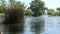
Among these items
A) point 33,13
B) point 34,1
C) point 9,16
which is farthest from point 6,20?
point 34,1

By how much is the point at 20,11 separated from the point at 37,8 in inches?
1899

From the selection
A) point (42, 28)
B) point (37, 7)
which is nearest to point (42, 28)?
point (42, 28)

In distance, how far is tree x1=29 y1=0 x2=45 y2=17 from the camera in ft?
242

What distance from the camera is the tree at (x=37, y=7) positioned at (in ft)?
242

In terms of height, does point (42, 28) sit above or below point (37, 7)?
below

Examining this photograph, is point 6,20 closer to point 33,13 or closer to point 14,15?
point 14,15

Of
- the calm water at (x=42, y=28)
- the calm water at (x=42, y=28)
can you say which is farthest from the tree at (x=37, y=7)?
the calm water at (x=42, y=28)

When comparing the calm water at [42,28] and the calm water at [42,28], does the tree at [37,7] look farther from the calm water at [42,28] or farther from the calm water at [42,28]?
the calm water at [42,28]

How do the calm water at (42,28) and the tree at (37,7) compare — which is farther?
the tree at (37,7)

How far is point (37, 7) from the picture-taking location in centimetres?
7750

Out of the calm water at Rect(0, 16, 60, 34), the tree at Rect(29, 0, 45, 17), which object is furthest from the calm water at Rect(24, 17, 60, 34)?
the tree at Rect(29, 0, 45, 17)

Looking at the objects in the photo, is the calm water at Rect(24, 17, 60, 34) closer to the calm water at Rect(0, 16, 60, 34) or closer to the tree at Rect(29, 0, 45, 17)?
the calm water at Rect(0, 16, 60, 34)

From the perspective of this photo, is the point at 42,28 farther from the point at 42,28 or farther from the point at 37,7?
the point at 37,7

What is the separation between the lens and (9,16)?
2734cm
